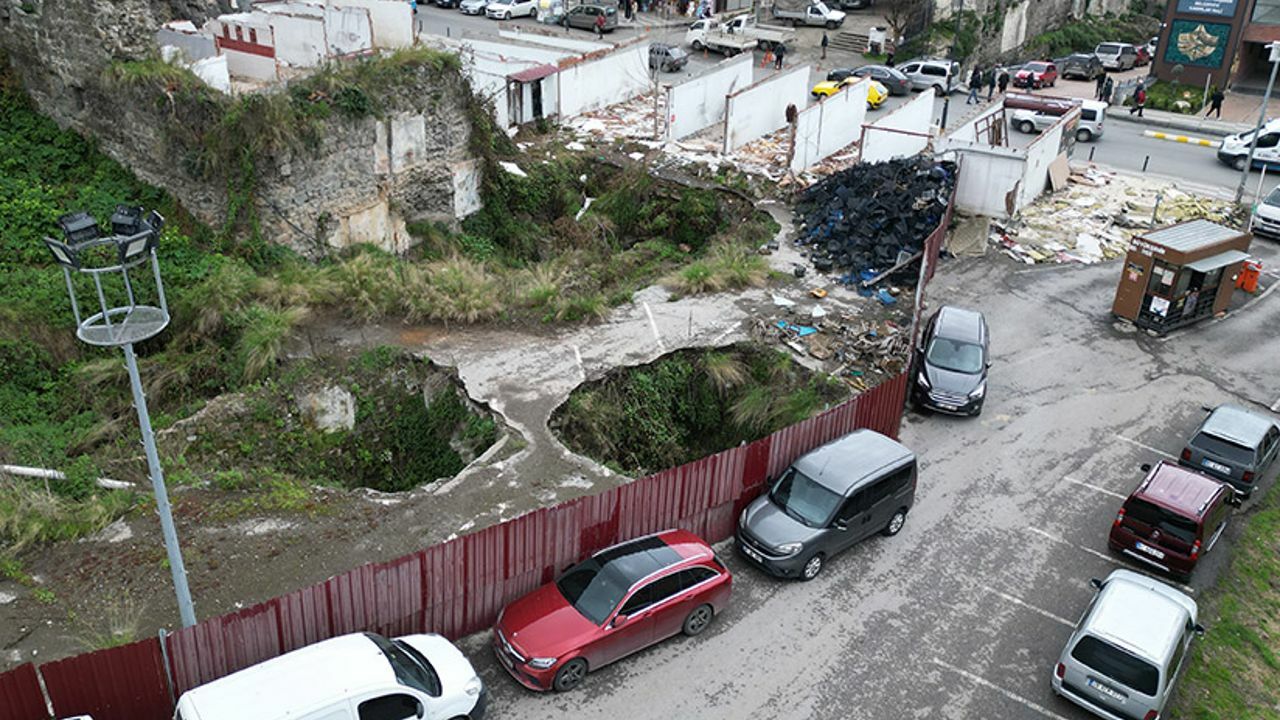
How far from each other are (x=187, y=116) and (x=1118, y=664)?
19.0m

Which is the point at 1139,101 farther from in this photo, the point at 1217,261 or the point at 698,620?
the point at 698,620

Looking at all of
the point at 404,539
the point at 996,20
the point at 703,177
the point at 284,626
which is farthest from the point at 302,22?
the point at 996,20

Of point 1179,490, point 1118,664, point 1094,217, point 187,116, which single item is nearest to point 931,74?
point 1094,217

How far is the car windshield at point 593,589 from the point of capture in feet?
40.4

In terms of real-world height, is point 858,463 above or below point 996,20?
below

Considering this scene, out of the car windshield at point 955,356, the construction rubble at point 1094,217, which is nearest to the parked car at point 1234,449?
the car windshield at point 955,356

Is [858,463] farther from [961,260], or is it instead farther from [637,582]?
[961,260]

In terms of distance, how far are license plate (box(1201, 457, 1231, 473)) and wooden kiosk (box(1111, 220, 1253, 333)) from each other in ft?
20.0

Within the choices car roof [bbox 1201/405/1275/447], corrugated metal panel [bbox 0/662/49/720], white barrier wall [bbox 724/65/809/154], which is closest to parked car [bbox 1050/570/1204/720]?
car roof [bbox 1201/405/1275/447]

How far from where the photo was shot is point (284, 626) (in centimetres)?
1134

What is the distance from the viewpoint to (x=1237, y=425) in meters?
17.2

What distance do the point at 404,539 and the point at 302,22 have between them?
14276 millimetres

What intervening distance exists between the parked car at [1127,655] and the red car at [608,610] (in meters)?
4.41

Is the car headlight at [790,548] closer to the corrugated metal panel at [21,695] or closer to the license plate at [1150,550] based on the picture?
the license plate at [1150,550]
